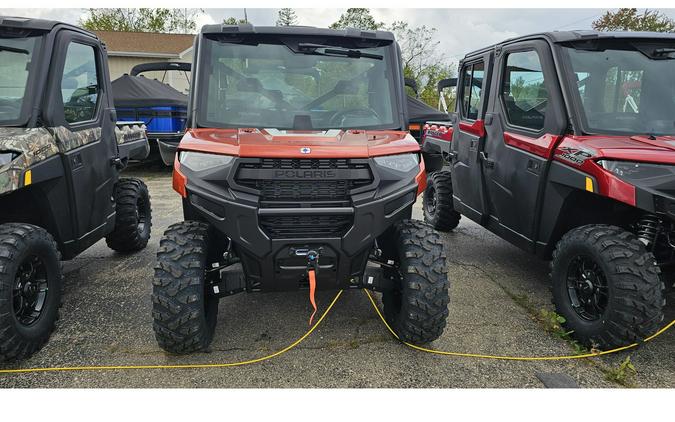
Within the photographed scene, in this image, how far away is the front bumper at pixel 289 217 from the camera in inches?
106

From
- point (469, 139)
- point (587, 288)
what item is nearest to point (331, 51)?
point (469, 139)

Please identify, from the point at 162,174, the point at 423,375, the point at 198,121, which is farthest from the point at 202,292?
the point at 162,174

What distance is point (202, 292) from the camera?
2.82m

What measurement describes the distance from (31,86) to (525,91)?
13.0 feet

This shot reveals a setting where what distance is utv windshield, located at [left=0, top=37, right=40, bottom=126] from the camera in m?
3.32

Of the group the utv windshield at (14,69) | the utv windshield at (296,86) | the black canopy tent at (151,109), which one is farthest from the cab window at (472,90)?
the black canopy tent at (151,109)

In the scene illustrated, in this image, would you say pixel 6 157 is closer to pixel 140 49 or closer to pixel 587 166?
pixel 587 166

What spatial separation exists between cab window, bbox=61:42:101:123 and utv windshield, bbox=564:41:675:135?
3.96 metres

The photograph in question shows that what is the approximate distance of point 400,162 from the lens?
2967 mm

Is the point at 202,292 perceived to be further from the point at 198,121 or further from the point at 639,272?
the point at 639,272

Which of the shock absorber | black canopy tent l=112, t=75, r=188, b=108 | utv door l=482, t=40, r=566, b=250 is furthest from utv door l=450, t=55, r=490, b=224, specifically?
black canopy tent l=112, t=75, r=188, b=108

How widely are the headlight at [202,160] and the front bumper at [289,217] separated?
0.15 ft

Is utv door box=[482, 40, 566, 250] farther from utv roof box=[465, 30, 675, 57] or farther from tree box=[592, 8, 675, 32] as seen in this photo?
tree box=[592, 8, 675, 32]

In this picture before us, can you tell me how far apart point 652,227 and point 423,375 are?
6.07ft
